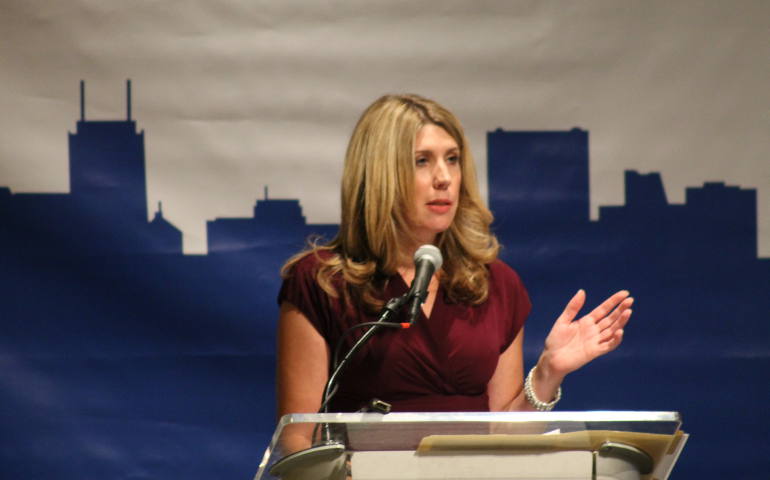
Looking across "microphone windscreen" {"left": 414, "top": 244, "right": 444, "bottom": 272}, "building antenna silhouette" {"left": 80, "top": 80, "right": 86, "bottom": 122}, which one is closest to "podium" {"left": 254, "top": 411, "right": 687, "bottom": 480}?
"microphone windscreen" {"left": 414, "top": 244, "right": 444, "bottom": 272}

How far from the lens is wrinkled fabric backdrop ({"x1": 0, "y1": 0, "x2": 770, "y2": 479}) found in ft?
10.2

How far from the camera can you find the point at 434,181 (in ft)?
7.86

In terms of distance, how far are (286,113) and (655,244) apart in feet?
4.16

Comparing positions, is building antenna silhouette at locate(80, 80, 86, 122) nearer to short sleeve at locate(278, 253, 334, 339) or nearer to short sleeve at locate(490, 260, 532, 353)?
short sleeve at locate(278, 253, 334, 339)

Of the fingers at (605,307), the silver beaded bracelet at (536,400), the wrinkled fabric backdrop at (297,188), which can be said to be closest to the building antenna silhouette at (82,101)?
the wrinkled fabric backdrop at (297,188)

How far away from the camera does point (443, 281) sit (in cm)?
246

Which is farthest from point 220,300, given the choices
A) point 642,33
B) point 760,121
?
point 760,121

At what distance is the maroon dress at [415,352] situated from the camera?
7.58 ft

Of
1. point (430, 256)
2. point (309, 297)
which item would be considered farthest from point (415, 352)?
point (430, 256)

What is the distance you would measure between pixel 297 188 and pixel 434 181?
871 mm

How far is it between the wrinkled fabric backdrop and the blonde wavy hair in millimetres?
680

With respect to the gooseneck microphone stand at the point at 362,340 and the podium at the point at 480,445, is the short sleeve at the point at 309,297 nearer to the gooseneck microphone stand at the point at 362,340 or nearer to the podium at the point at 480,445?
the gooseneck microphone stand at the point at 362,340

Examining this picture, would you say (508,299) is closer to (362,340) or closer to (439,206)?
(439,206)

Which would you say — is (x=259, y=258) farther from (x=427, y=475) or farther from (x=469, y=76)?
(x=427, y=475)
